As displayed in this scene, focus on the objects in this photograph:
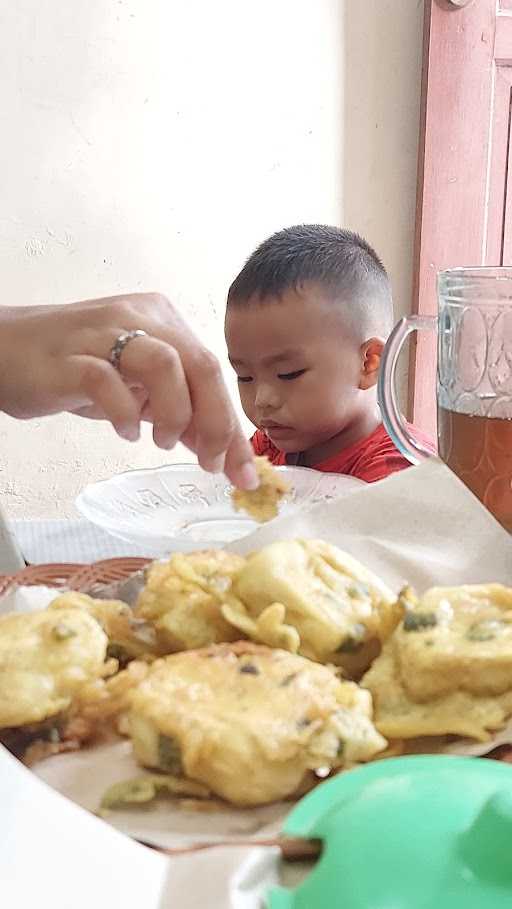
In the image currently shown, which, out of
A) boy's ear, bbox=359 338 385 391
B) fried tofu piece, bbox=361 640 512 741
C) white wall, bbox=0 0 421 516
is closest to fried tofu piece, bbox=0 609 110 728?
fried tofu piece, bbox=361 640 512 741

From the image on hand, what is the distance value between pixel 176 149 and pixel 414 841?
166 centimetres

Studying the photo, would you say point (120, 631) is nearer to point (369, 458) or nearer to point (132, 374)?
point (132, 374)

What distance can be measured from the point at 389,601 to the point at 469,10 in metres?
1.47

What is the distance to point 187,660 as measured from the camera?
0.49m

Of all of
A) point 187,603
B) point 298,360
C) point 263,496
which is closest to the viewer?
point 187,603

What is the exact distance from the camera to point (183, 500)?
2.94 feet

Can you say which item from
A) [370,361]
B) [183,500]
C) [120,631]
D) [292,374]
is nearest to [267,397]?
[292,374]

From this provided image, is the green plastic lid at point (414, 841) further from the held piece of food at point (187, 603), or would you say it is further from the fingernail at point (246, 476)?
the fingernail at point (246, 476)

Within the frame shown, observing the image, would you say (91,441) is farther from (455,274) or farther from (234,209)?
(455,274)

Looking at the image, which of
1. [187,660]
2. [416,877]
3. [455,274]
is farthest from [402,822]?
[455,274]

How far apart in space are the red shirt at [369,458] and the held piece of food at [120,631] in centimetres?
45

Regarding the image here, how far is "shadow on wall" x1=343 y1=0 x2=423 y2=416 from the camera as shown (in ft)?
5.82

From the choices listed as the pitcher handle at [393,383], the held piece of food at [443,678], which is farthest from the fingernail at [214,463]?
the held piece of food at [443,678]

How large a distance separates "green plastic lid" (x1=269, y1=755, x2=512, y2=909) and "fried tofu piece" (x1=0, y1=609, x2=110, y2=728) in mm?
167
